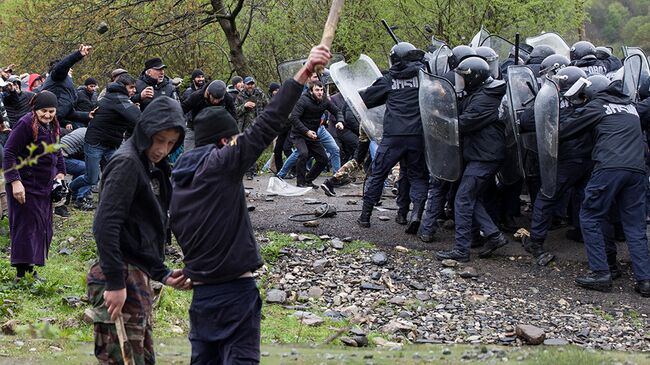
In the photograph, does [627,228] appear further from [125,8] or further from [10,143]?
[125,8]

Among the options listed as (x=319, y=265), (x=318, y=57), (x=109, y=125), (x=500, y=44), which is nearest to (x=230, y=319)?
(x=318, y=57)

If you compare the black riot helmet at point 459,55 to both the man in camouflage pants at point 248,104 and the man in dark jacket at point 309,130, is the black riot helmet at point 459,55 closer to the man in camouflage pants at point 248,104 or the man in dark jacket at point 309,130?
the man in dark jacket at point 309,130

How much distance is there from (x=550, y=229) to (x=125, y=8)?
1250 centimetres

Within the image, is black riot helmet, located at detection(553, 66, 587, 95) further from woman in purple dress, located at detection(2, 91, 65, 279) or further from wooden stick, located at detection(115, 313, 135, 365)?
wooden stick, located at detection(115, 313, 135, 365)

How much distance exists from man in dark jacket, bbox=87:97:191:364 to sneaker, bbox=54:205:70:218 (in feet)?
25.0

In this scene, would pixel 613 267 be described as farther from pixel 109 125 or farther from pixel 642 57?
pixel 109 125

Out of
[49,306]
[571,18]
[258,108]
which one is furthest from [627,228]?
[571,18]

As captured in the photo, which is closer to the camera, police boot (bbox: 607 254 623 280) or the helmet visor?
police boot (bbox: 607 254 623 280)

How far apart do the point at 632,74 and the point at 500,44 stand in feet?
11.1

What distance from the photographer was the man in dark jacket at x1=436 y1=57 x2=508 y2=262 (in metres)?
10.1

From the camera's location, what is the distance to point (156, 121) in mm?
4824

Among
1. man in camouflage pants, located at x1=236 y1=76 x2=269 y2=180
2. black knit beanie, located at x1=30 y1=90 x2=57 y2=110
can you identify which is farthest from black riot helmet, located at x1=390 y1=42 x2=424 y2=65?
man in camouflage pants, located at x1=236 y1=76 x2=269 y2=180

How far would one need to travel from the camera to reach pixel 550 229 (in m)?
11.2

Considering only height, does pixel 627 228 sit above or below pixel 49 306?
above
